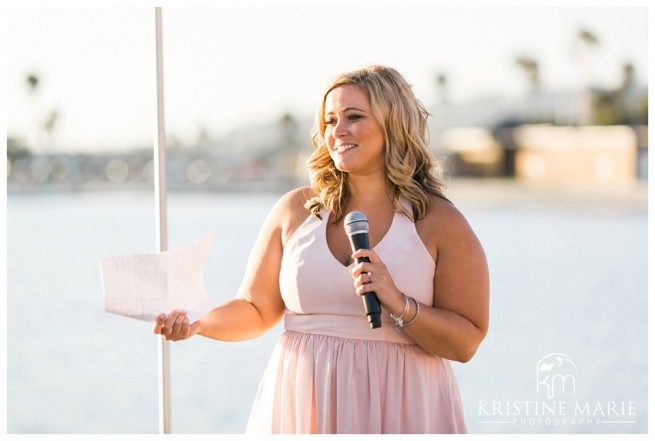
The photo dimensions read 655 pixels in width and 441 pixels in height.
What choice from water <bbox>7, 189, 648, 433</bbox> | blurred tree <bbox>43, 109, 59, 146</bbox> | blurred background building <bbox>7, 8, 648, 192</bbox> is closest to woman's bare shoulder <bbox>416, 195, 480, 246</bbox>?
water <bbox>7, 189, 648, 433</bbox>

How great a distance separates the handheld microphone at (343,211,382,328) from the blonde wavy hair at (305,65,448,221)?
7.4 inches

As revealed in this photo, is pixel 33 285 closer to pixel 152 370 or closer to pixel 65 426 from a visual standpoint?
pixel 152 370

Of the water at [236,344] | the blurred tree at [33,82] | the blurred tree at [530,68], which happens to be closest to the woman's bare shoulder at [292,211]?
the water at [236,344]

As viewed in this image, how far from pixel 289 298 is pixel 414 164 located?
420mm

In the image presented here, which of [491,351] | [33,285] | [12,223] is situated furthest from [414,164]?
[12,223]

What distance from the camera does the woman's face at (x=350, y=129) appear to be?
211cm

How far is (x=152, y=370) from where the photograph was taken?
12.4 metres

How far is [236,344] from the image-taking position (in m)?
14.2

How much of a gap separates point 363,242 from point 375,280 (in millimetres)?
97

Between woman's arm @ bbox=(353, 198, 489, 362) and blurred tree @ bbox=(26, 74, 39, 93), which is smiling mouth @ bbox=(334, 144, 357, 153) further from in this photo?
blurred tree @ bbox=(26, 74, 39, 93)

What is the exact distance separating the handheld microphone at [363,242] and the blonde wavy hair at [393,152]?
0.19 metres

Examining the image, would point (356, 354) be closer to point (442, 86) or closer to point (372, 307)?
point (372, 307)

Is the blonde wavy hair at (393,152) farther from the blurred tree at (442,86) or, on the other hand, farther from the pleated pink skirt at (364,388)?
the blurred tree at (442,86)

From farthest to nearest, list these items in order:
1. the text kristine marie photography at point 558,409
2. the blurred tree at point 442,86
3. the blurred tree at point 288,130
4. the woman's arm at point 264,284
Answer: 1. the blurred tree at point 288,130
2. the blurred tree at point 442,86
3. the text kristine marie photography at point 558,409
4. the woman's arm at point 264,284
